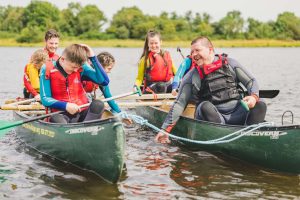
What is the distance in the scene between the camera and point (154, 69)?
9484mm

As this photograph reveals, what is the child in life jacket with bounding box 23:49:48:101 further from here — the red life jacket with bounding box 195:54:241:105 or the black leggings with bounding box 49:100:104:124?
the red life jacket with bounding box 195:54:241:105

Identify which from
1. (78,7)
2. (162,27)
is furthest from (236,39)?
(78,7)

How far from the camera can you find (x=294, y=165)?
19.4 ft

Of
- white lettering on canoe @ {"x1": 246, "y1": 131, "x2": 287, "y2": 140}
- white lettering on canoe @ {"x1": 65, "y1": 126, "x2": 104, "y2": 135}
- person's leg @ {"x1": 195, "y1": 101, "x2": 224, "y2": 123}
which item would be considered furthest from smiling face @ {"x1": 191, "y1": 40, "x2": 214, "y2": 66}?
white lettering on canoe @ {"x1": 65, "y1": 126, "x2": 104, "y2": 135}

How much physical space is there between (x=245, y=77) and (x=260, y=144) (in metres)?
0.94

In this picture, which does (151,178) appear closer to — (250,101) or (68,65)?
(250,101)

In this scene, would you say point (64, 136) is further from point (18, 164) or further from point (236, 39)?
point (236, 39)

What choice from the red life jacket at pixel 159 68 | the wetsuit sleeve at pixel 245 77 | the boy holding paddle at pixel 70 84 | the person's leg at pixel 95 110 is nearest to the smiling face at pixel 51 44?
the red life jacket at pixel 159 68

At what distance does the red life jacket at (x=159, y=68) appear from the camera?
30.9 feet

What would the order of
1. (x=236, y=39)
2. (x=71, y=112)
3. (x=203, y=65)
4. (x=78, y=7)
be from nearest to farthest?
1. (x=71, y=112)
2. (x=203, y=65)
3. (x=236, y=39)
4. (x=78, y=7)

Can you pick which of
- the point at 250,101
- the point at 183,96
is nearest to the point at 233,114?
the point at 250,101

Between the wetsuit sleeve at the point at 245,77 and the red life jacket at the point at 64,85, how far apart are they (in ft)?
6.16

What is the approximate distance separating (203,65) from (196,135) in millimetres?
932

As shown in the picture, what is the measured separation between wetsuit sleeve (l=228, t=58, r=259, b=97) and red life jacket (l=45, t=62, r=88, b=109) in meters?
1.88
